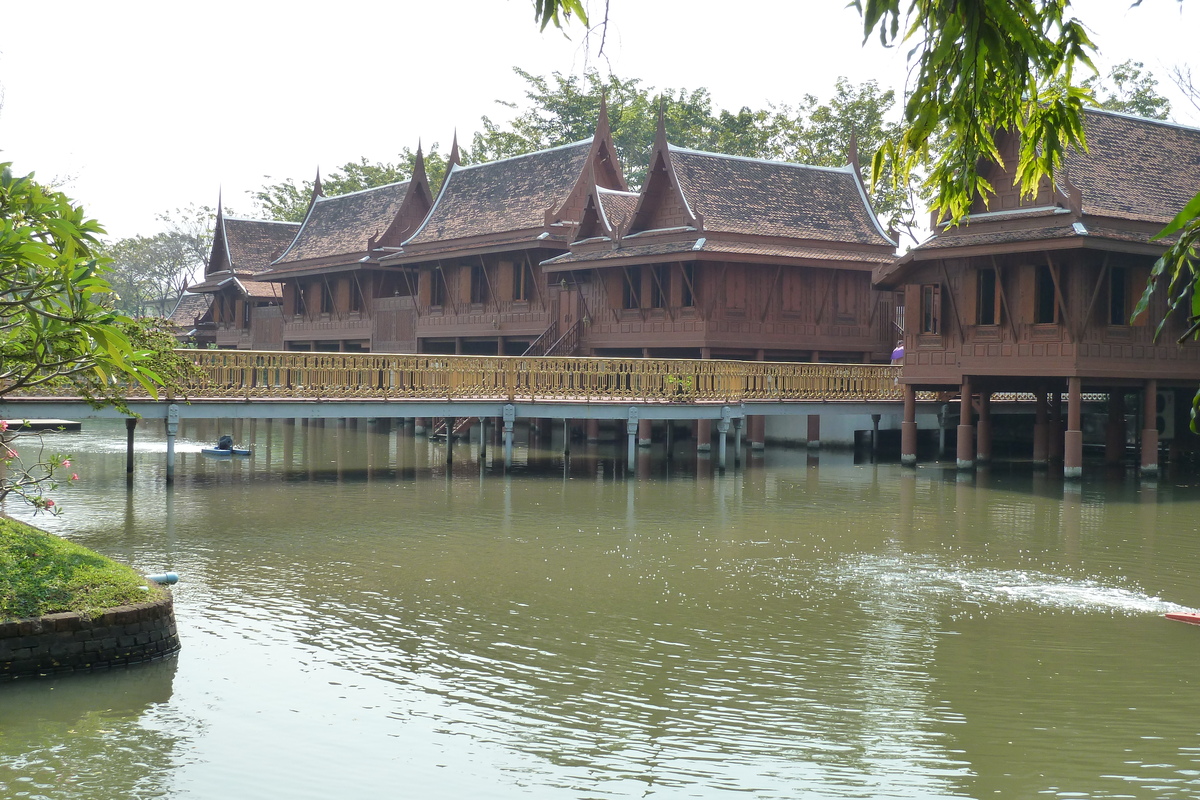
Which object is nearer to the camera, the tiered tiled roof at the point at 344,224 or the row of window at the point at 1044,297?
the row of window at the point at 1044,297

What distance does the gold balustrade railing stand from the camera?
75.6 feet

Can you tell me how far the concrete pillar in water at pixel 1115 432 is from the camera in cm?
2880

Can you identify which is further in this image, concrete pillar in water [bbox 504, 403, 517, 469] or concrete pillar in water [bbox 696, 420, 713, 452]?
concrete pillar in water [bbox 696, 420, 713, 452]

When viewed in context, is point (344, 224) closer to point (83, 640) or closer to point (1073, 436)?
point (1073, 436)

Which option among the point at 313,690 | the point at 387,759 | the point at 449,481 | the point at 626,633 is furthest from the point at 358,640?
the point at 449,481

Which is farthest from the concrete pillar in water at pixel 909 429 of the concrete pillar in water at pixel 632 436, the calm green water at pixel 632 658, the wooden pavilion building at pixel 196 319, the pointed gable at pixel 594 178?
the wooden pavilion building at pixel 196 319

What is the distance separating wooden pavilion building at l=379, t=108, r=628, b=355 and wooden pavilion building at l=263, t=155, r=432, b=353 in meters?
1.03

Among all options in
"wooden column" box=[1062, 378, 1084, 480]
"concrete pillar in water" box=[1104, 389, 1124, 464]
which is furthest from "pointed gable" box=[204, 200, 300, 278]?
"wooden column" box=[1062, 378, 1084, 480]

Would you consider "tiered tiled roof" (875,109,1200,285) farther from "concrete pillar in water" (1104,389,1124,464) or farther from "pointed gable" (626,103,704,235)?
"pointed gable" (626,103,704,235)

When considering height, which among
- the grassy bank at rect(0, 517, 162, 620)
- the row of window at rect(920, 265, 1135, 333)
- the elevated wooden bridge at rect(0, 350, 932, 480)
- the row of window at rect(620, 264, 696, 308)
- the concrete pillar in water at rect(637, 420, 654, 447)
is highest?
the row of window at rect(620, 264, 696, 308)

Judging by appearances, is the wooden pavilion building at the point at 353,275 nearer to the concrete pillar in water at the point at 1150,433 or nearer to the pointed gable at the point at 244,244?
the pointed gable at the point at 244,244

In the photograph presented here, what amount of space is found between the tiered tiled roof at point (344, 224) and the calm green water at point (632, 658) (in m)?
23.8

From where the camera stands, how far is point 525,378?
1022 inches

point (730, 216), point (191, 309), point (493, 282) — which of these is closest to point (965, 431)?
point (730, 216)
